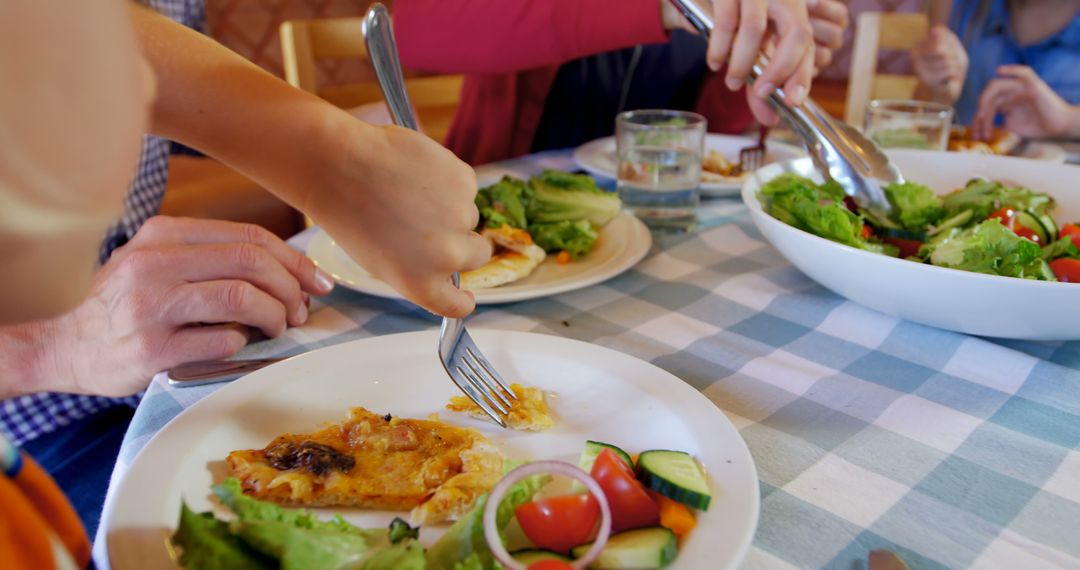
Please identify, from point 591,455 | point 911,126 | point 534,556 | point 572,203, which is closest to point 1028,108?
point 911,126

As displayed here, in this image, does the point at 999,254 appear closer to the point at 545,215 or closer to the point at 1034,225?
the point at 1034,225

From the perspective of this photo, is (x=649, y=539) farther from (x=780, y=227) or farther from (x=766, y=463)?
(x=780, y=227)

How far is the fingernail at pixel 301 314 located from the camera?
0.78 m

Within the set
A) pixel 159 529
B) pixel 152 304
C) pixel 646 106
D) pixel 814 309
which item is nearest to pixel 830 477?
pixel 814 309

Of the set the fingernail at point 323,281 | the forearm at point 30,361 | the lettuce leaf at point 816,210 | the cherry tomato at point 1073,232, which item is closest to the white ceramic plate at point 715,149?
the lettuce leaf at point 816,210

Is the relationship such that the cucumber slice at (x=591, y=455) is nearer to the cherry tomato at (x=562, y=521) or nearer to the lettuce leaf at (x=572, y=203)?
the cherry tomato at (x=562, y=521)

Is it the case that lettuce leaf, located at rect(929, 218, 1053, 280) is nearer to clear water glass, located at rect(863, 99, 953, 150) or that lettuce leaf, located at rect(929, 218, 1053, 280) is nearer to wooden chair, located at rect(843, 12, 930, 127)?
clear water glass, located at rect(863, 99, 953, 150)

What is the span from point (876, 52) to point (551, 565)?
2.25m

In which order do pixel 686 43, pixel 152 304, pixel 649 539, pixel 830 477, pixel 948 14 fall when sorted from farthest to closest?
pixel 948 14
pixel 686 43
pixel 152 304
pixel 830 477
pixel 649 539

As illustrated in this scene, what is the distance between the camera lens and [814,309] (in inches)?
33.2

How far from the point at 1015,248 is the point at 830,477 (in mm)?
354

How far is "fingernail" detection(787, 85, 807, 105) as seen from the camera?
3.37 ft

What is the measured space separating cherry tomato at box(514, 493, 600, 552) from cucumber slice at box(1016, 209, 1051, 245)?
69cm

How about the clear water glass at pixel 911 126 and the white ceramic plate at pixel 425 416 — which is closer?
the white ceramic plate at pixel 425 416
